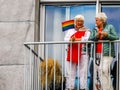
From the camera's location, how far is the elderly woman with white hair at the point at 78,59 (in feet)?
38.3

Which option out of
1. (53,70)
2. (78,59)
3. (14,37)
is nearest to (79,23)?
(78,59)

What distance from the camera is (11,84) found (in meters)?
13.0

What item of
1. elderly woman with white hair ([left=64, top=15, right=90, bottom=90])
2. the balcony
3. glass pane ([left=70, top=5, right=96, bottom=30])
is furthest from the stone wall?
elderly woman with white hair ([left=64, top=15, right=90, bottom=90])

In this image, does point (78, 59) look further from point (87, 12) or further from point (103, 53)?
point (87, 12)

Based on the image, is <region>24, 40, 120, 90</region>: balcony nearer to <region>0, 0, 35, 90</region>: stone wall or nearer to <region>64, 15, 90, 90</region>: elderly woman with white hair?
<region>64, 15, 90, 90</region>: elderly woman with white hair

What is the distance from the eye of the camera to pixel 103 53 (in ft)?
37.8

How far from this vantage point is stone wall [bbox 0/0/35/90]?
1299 cm

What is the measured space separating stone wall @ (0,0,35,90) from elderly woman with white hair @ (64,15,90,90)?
1.48 metres

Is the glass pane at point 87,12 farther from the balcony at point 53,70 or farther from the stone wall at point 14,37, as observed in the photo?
the balcony at point 53,70

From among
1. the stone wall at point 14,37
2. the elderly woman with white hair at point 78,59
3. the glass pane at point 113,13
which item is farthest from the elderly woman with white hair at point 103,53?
the stone wall at point 14,37

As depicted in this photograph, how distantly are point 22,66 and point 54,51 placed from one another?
640 millimetres

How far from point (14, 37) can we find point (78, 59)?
6.29 ft

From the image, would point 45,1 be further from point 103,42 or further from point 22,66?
point 103,42

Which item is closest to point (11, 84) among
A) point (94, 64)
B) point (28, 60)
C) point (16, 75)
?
point (16, 75)
